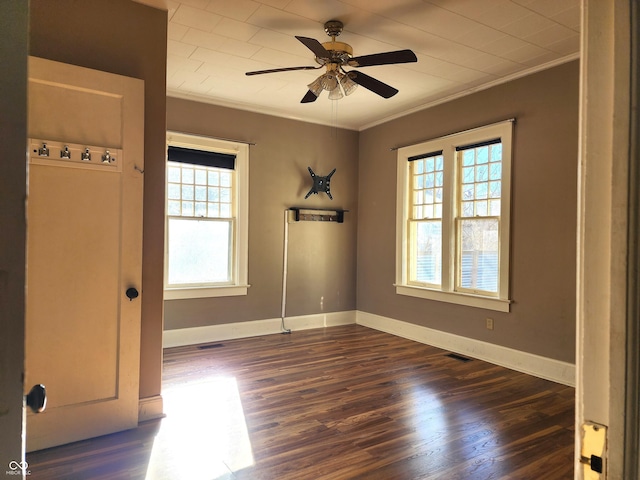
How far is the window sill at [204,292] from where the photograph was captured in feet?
15.9

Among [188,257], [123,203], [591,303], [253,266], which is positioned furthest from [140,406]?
[591,303]

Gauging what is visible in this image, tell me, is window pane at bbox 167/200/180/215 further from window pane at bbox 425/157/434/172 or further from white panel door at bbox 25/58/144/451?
window pane at bbox 425/157/434/172

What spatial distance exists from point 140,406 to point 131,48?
98.9 inches

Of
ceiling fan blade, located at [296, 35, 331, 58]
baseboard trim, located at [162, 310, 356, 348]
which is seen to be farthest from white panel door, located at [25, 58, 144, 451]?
baseboard trim, located at [162, 310, 356, 348]

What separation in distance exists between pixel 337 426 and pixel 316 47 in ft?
8.59

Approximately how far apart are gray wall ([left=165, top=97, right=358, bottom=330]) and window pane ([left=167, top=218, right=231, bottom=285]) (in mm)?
288

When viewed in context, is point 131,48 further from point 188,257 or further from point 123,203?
point 188,257

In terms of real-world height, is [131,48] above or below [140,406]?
above

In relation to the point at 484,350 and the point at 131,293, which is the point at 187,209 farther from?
the point at 484,350

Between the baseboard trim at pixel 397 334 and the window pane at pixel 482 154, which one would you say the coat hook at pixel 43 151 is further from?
the window pane at pixel 482 154

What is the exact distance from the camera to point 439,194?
16.8 ft

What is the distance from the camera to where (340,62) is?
3143mm

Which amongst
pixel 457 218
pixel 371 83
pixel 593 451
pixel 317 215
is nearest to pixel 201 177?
pixel 317 215

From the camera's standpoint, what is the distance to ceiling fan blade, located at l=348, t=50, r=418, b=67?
2.91 meters
